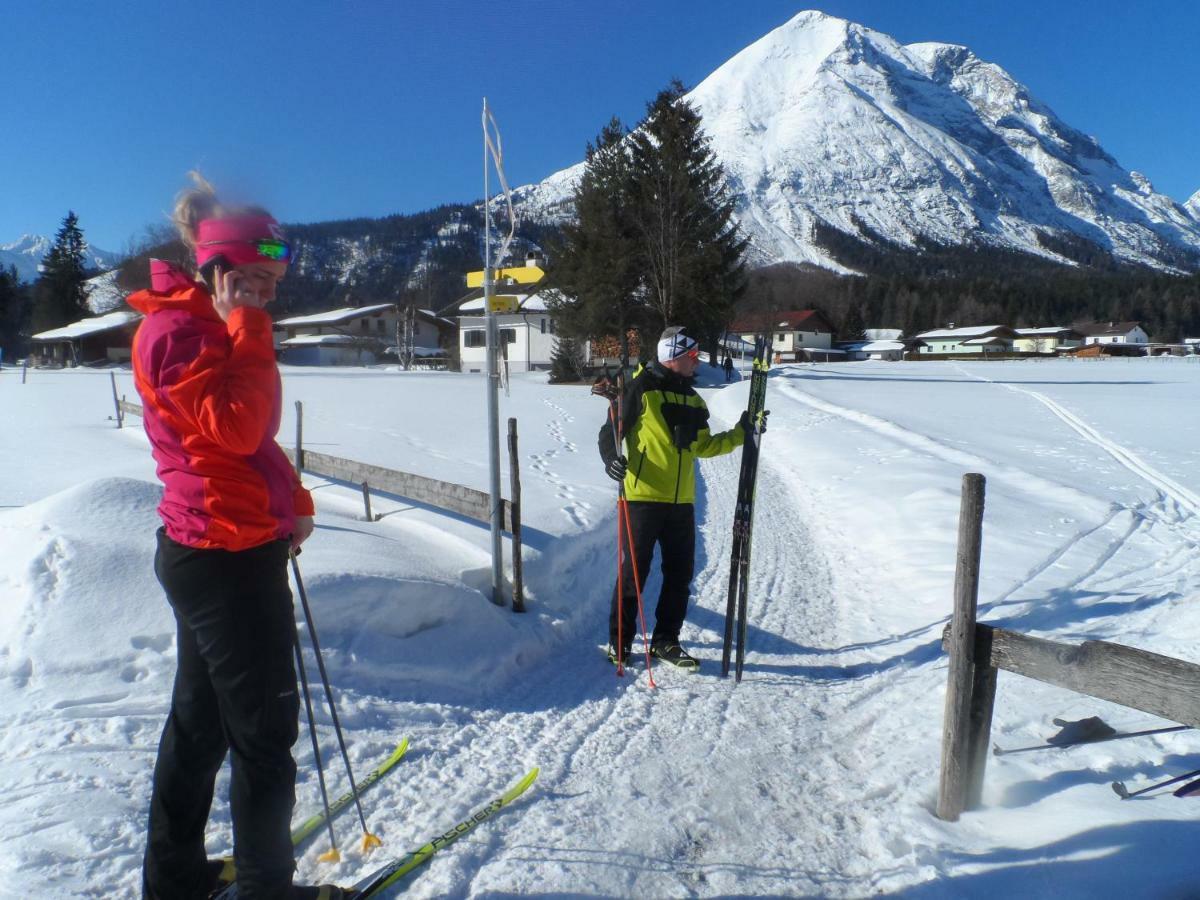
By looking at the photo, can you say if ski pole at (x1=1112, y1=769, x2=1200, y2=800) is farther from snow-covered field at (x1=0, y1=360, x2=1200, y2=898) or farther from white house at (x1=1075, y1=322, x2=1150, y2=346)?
white house at (x1=1075, y1=322, x2=1150, y2=346)

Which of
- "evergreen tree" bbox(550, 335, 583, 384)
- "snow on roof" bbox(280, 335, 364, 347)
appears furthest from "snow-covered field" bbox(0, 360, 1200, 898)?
"snow on roof" bbox(280, 335, 364, 347)

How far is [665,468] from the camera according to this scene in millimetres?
4820

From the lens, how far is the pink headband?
213 cm

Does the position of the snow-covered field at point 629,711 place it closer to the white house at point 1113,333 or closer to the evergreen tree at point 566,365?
the evergreen tree at point 566,365

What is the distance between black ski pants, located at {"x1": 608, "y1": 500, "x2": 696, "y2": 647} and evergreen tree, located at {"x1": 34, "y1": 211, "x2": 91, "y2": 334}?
83445 millimetres

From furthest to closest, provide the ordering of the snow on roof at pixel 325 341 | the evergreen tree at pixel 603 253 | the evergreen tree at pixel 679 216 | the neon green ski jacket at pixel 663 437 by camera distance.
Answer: the snow on roof at pixel 325 341 < the evergreen tree at pixel 603 253 < the evergreen tree at pixel 679 216 < the neon green ski jacket at pixel 663 437

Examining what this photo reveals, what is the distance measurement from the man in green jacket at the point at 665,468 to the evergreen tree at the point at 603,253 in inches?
1112

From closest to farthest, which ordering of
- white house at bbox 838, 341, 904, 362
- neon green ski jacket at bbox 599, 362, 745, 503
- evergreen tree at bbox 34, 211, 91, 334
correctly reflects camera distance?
neon green ski jacket at bbox 599, 362, 745, 503
evergreen tree at bbox 34, 211, 91, 334
white house at bbox 838, 341, 904, 362

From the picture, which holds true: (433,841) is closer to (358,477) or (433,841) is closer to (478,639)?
(478,639)

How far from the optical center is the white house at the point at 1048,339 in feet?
337

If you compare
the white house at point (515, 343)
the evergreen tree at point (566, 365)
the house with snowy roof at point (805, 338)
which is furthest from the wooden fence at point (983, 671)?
the house with snowy roof at point (805, 338)

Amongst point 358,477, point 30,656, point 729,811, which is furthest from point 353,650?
point 358,477

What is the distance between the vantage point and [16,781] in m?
2.95

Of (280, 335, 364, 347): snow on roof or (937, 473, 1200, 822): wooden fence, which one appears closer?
(937, 473, 1200, 822): wooden fence
